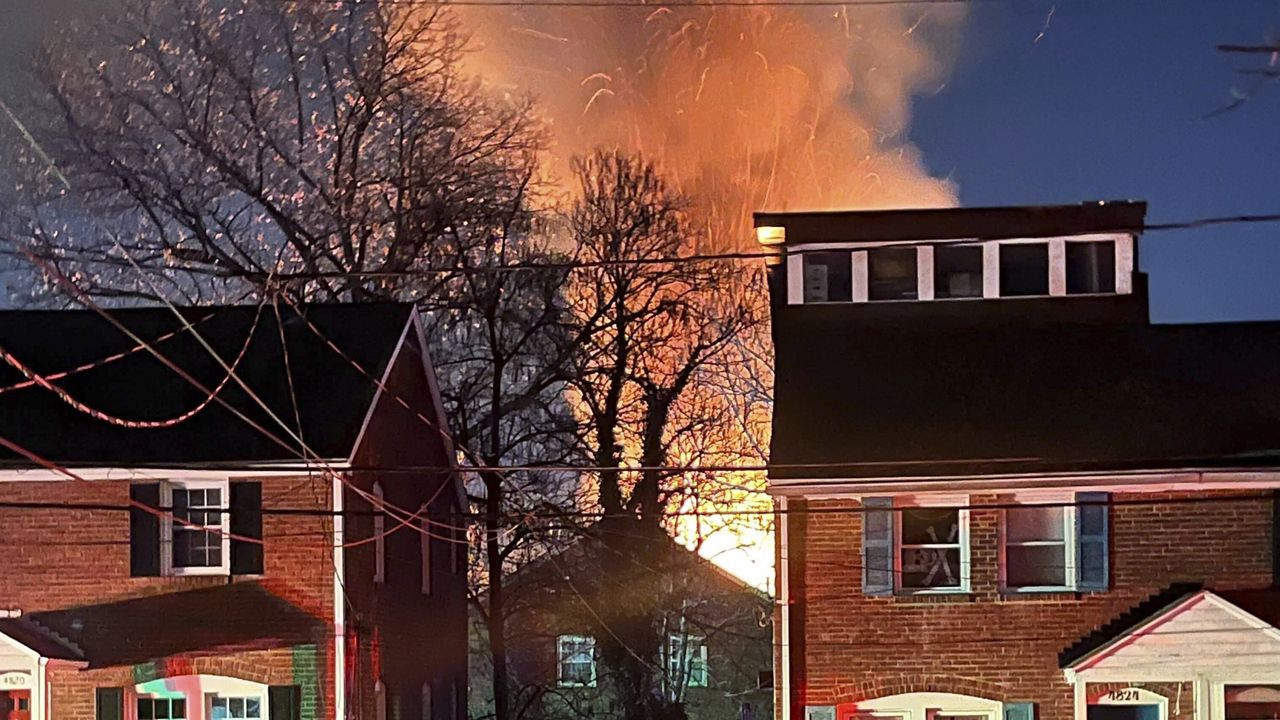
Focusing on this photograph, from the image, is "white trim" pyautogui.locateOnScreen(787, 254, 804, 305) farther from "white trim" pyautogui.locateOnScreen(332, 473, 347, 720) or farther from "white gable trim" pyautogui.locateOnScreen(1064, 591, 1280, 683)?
"white trim" pyautogui.locateOnScreen(332, 473, 347, 720)

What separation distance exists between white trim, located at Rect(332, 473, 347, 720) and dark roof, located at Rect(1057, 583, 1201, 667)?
8433mm

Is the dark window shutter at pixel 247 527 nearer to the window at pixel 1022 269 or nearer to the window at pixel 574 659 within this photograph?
the window at pixel 1022 269

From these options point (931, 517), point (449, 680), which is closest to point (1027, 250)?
point (931, 517)

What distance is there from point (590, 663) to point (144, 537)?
952 inches

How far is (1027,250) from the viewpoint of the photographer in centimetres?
2147

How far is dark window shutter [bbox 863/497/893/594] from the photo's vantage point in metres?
18.1

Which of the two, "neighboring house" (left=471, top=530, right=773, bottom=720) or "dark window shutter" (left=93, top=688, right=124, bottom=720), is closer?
"dark window shutter" (left=93, top=688, right=124, bottom=720)

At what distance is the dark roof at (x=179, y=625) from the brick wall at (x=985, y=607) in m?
6.10

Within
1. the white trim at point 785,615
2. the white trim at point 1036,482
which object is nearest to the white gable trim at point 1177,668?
the white trim at point 1036,482

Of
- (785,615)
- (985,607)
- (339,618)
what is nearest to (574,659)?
(339,618)

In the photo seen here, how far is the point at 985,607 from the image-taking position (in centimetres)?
1806

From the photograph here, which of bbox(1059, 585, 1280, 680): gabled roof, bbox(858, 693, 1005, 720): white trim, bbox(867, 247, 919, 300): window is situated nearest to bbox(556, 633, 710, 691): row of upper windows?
bbox(867, 247, 919, 300): window

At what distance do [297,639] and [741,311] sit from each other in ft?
55.6

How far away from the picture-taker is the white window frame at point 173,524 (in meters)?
18.8
